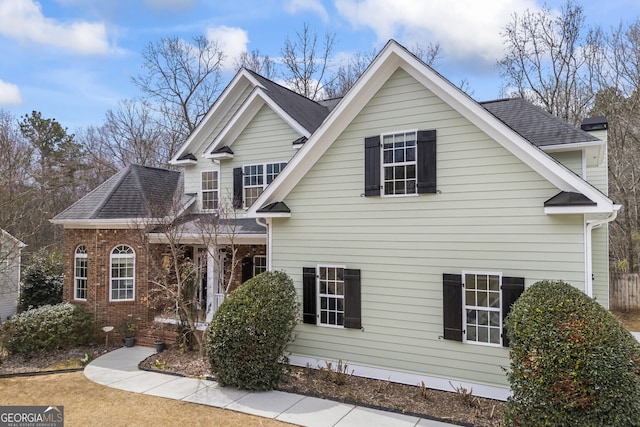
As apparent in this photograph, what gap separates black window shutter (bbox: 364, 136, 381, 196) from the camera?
9117 mm

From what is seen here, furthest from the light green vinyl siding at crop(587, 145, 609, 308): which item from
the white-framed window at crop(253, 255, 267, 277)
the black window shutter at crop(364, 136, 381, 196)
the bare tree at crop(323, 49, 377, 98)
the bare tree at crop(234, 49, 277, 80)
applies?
the bare tree at crop(234, 49, 277, 80)

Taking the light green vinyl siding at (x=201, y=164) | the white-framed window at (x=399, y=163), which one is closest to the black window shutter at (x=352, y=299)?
the white-framed window at (x=399, y=163)

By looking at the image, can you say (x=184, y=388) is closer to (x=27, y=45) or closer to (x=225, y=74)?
A: (x=27, y=45)

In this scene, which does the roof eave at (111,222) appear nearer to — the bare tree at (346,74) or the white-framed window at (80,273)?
the white-framed window at (80,273)

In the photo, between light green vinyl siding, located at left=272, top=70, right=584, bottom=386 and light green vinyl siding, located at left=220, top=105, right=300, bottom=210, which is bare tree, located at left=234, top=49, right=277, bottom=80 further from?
light green vinyl siding, located at left=272, top=70, right=584, bottom=386

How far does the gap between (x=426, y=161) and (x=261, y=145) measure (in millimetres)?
6568

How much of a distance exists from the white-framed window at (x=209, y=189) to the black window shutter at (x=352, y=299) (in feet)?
22.7

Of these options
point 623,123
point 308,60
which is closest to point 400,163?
point 623,123

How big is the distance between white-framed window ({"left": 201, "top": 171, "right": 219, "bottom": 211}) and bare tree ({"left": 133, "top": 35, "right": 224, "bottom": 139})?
1427 centimetres

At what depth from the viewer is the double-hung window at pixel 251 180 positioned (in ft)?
43.1

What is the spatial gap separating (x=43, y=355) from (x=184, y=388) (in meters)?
5.83

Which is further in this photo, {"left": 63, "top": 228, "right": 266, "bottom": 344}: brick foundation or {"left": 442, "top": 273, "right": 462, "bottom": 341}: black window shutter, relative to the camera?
{"left": 63, "top": 228, "right": 266, "bottom": 344}: brick foundation

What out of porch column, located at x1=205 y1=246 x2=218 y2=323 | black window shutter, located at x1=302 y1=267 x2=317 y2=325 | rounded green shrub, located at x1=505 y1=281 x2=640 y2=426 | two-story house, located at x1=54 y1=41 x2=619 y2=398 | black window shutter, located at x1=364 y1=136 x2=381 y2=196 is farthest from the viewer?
porch column, located at x1=205 y1=246 x2=218 y2=323

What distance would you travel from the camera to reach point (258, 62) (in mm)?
30688
